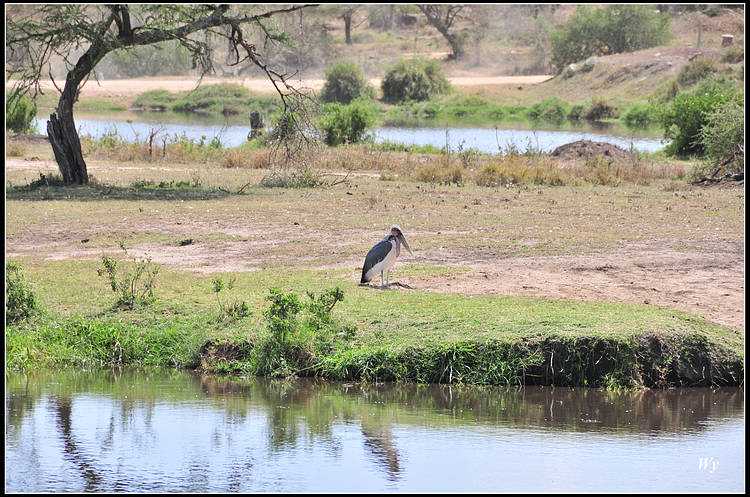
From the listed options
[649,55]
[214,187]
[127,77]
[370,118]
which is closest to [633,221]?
[214,187]

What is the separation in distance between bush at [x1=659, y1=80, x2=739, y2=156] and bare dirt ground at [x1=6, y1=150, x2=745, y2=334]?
497 inches

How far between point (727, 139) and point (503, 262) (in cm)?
1155

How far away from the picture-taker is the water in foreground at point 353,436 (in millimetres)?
6723

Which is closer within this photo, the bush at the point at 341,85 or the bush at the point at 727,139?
the bush at the point at 727,139

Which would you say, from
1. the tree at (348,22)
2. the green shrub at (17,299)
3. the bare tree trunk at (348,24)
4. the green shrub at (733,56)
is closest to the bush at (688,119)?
the green shrub at (17,299)

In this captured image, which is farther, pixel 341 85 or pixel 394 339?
pixel 341 85

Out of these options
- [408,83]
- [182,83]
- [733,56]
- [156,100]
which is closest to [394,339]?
[408,83]

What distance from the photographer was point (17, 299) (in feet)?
33.4

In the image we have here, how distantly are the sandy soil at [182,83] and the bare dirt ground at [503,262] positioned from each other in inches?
1652

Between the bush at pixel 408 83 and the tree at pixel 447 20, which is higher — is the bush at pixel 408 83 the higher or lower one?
the lower one

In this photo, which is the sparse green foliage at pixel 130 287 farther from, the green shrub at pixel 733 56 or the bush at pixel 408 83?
the green shrub at pixel 733 56

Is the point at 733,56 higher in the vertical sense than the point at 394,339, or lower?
higher

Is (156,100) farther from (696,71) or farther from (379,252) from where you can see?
(379,252)

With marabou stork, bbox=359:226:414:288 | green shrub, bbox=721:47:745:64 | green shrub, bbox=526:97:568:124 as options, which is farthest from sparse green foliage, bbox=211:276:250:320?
green shrub, bbox=721:47:745:64
